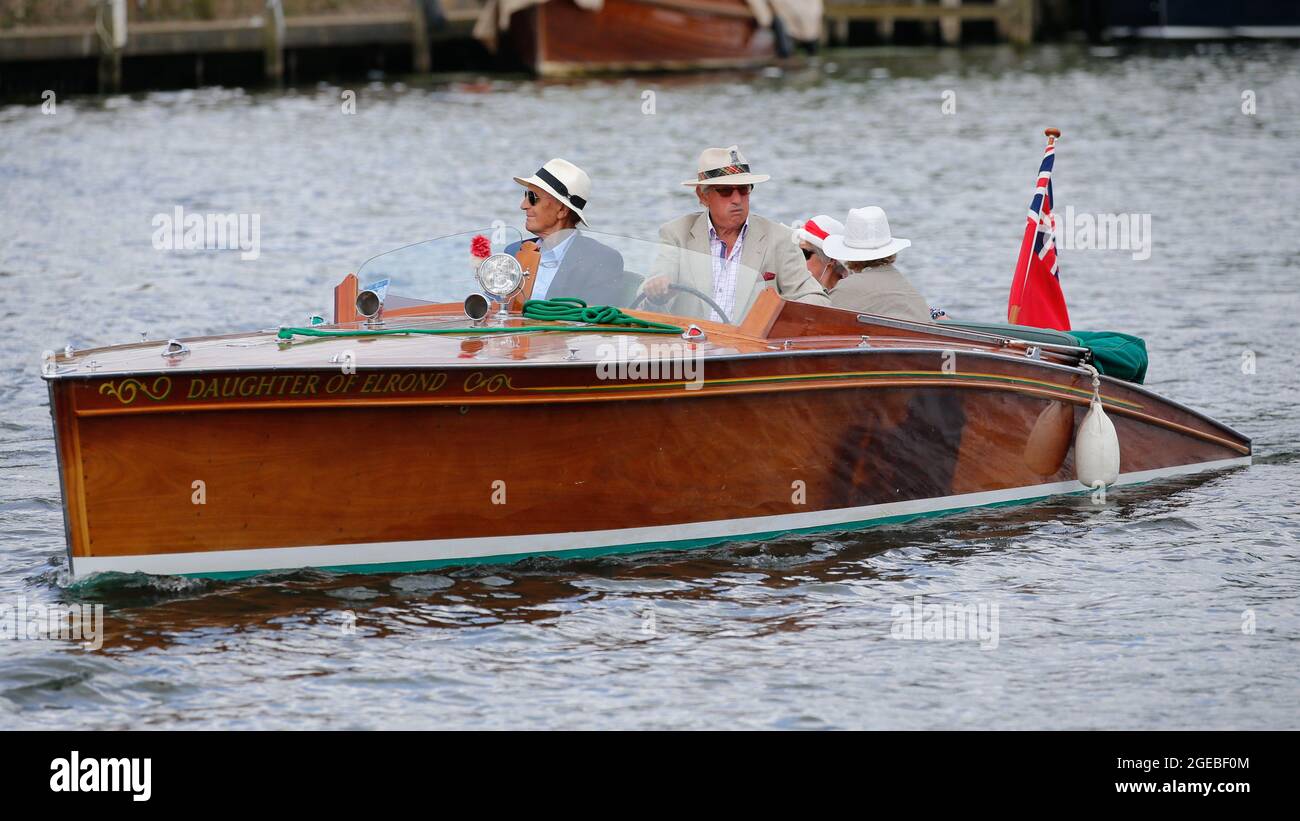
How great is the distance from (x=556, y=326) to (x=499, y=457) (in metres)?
0.83

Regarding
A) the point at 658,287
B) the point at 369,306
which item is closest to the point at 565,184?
the point at 658,287

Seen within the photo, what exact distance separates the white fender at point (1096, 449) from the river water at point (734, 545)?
26cm

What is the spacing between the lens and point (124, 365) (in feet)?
25.1

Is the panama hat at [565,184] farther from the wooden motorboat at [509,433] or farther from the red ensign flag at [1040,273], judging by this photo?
the red ensign flag at [1040,273]

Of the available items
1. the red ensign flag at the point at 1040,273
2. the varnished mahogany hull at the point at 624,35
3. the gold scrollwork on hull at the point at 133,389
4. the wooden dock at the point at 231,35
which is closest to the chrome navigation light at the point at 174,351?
the gold scrollwork on hull at the point at 133,389

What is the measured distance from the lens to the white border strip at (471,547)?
7766 mm

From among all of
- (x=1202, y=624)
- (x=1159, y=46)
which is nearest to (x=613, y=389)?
(x=1202, y=624)

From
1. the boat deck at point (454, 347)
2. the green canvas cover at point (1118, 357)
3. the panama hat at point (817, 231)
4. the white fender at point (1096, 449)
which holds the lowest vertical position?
the white fender at point (1096, 449)

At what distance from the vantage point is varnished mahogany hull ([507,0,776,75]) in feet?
111

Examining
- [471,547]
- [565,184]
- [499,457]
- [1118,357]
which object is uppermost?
[565,184]

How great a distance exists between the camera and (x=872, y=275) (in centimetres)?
945

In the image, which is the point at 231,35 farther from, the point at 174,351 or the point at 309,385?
the point at 309,385

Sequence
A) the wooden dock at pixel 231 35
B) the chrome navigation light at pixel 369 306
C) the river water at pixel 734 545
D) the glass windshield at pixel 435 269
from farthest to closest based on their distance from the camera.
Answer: the wooden dock at pixel 231 35 < the glass windshield at pixel 435 269 < the chrome navigation light at pixel 369 306 < the river water at pixel 734 545
